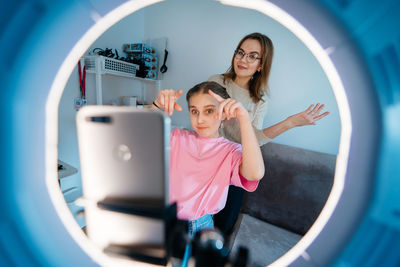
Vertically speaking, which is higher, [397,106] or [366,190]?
[397,106]

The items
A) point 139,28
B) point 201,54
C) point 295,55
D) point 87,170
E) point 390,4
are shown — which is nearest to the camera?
point 390,4

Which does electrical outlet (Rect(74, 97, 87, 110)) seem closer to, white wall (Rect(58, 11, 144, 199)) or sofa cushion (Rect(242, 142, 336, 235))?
white wall (Rect(58, 11, 144, 199))

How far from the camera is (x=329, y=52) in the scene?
0.31m

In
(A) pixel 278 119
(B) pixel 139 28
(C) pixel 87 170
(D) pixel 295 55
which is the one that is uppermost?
(B) pixel 139 28

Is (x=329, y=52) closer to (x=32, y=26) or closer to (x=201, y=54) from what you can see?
(x=32, y=26)

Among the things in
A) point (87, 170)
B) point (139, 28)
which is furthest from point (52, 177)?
point (139, 28)

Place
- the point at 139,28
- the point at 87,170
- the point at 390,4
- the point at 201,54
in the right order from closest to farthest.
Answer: the point at 390,4
the point at 87,170
the point at 201,54
the point at 139,28

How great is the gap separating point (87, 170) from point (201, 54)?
1.65 meters

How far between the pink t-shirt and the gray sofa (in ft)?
1.79

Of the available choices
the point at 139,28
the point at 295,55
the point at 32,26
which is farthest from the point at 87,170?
the point at 139,28

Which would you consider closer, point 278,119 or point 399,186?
point 399,186

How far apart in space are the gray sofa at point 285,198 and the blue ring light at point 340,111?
0.94 meters

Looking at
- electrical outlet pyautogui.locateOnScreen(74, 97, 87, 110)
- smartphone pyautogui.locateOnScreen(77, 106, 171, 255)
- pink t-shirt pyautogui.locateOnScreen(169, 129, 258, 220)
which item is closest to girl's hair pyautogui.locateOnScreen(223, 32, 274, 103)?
pink t-shirt pyautogui.locateOnScreen(169, 129, 258, 220)

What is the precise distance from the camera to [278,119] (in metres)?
1.49
